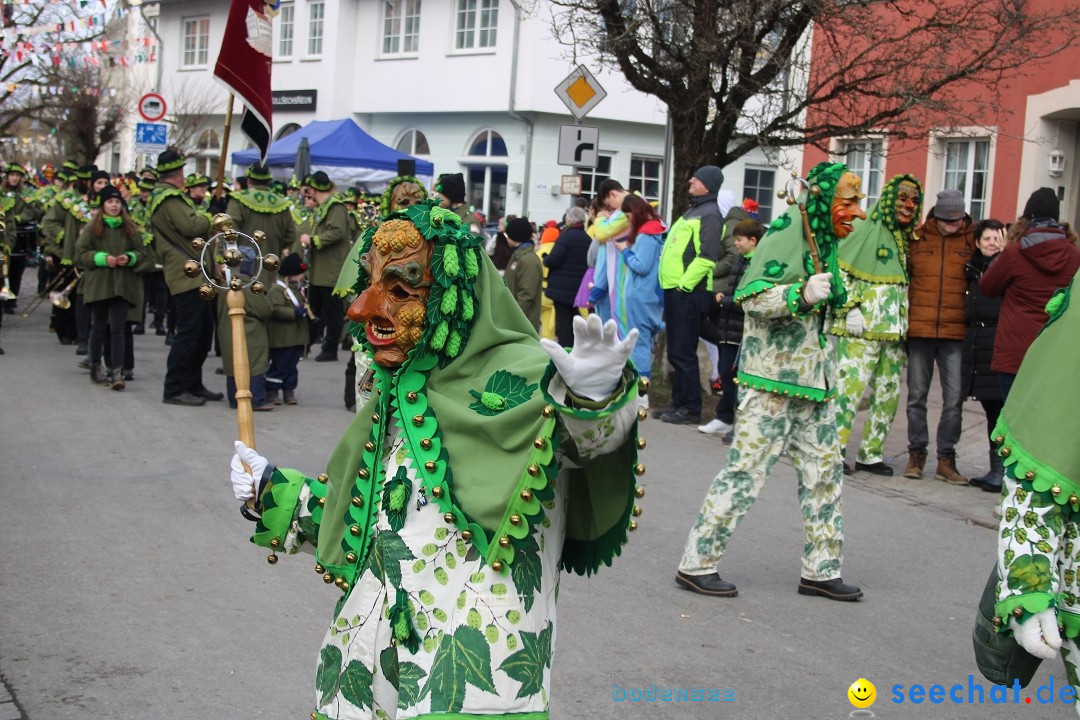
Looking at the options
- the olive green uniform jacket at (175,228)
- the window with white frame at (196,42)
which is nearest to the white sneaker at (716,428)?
the olive green uniform jacket at (175,228)

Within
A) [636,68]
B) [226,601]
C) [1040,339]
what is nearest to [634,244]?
[636,68]

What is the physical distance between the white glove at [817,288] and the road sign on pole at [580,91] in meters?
8.72

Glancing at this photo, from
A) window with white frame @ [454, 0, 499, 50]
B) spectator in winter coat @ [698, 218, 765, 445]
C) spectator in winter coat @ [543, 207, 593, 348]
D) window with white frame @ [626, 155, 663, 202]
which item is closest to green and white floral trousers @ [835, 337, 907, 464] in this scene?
spectator in winter coat @ [698, 218, 765, 445]

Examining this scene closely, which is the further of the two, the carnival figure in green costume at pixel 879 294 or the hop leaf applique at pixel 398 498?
the carnival figure in green costume at pixel 879 294

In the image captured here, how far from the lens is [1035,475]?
9.64 ft

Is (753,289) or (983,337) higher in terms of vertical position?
(753,289)

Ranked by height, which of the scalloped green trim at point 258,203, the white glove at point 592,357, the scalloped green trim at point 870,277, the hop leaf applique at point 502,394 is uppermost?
the scalloped green trim at point 258,203

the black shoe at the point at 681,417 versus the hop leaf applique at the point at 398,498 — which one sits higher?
the hop leaf applique at the point at 398,498

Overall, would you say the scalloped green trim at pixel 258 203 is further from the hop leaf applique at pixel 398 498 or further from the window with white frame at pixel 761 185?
the window with white frame at pixel 761 185

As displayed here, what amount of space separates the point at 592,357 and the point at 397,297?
0.70 metres

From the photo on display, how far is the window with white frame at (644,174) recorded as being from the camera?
1245 inches

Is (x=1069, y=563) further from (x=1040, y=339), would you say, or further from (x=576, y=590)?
(x=576, y=590)

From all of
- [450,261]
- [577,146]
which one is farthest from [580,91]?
[450,261]

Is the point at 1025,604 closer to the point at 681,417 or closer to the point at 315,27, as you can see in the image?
the point at 681,417
